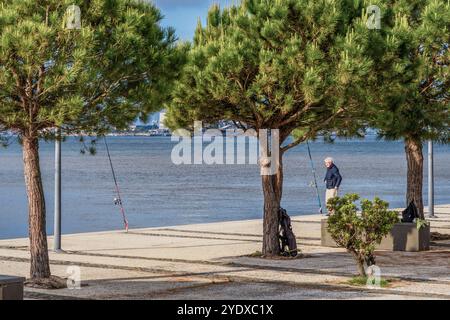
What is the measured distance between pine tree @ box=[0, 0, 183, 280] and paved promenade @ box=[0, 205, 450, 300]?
1.85m

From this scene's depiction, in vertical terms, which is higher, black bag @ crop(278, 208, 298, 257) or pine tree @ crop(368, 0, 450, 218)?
pine tree @ crop(368, 0, 450, 218)

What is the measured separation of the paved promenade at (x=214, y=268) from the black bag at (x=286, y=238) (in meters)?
0.39

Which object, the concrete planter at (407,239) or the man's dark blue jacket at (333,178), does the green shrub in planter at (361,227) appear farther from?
the man's dark blue jacket at (333,178)

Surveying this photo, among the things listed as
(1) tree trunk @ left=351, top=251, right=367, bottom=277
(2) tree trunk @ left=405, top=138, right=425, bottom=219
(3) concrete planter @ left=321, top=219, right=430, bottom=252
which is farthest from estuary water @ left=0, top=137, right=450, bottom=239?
(1) tree trunk @ left=351, top=251, right=367, bottom=277

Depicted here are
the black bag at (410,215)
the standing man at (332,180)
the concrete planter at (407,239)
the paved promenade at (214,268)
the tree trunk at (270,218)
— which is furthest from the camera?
the standing man at (332,180)

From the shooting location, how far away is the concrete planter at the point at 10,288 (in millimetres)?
13820

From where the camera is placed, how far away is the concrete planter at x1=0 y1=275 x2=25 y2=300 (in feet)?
45.3

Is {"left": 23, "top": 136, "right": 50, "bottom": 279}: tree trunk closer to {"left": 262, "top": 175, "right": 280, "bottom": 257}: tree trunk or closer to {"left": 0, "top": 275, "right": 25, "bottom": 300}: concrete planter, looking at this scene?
{"left": 0, "top": 275, "right": 25, "bottom": 300}: concrete planter

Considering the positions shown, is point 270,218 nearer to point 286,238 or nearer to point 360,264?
point 286,238

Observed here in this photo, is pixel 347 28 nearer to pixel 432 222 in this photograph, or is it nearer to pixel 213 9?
pixel 213 9

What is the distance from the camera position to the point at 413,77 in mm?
20562

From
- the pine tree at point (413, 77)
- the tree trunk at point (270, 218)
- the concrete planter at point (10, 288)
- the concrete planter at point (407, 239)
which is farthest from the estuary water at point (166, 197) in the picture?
the concrete planter at point (10, 288)

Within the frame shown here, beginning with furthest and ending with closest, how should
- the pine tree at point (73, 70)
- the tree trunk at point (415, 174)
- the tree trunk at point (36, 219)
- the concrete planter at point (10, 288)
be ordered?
1. the tree trunk at point (415, 174)
2. the tree trunk at point (36, 219)
3. the pine tree at point (73, 70)
4. the concrete planter at point (10, 288)
